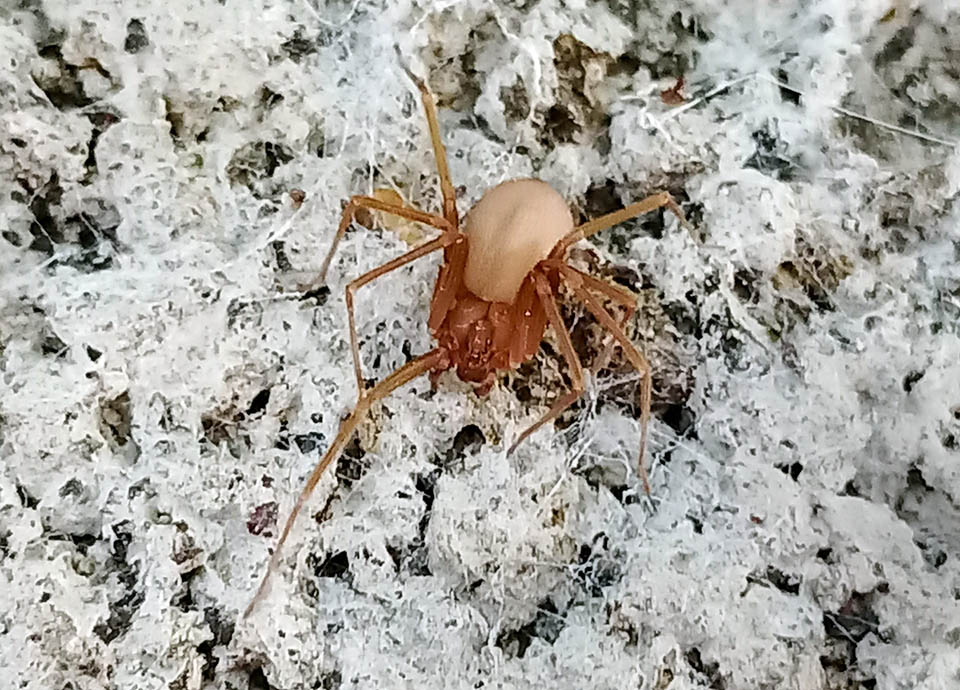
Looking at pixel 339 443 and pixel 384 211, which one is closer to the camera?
pixel 339 443

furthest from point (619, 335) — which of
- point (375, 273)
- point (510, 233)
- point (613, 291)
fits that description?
point (375, 273)

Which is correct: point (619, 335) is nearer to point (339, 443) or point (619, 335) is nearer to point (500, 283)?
point (500, 283)

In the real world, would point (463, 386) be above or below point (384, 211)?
below

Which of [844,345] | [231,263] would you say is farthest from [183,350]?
[844,345]

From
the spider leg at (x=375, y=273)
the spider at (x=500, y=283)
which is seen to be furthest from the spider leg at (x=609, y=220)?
the spider leg at (x=375, y=273)

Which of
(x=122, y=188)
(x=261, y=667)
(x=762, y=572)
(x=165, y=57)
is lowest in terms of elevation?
(x=261, y=667)

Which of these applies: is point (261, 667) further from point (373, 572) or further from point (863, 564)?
point (863, 564)

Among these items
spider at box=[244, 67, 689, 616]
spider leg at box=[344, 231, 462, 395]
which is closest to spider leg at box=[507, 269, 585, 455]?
spider at box=[244, 67, 689, 616]
